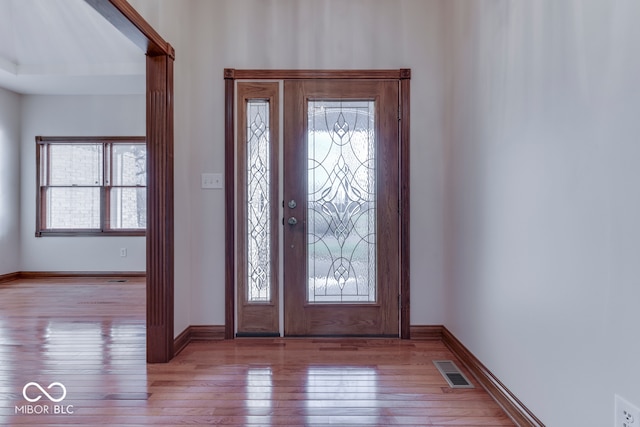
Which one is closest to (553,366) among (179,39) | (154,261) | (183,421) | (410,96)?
(183,421)

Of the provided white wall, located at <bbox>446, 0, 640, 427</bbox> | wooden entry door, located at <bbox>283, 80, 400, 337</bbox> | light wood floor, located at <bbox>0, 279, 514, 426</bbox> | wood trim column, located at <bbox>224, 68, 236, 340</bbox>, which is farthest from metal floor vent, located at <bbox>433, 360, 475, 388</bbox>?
wood trim column, located at <bbox>224, 68, 236, 340</bbox>

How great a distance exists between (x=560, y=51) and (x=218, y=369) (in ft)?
8.04

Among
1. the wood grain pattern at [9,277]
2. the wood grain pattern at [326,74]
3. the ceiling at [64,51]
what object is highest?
the ceiling at [64,51]

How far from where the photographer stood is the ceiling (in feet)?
11.3

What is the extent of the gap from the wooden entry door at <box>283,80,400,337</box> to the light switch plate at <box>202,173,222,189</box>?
54 cm

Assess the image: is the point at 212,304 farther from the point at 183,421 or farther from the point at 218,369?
the point at 183,421

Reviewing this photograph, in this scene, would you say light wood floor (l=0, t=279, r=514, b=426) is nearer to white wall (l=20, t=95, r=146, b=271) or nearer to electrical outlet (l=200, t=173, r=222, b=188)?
electrical outlet (l=200, t=173, r=222, b=188)

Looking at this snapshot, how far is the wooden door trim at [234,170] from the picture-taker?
2.71m

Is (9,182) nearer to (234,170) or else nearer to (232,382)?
(234,170)

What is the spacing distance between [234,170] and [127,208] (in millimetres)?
3405

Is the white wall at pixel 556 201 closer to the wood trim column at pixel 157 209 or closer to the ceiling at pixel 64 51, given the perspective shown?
the wood trim column at pixel 157 209

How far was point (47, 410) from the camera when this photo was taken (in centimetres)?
179

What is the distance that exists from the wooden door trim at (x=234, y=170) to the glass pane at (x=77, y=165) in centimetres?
A: 363

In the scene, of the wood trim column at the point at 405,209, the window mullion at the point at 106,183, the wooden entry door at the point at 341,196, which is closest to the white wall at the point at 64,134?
the window mullion at the point at 106,183
